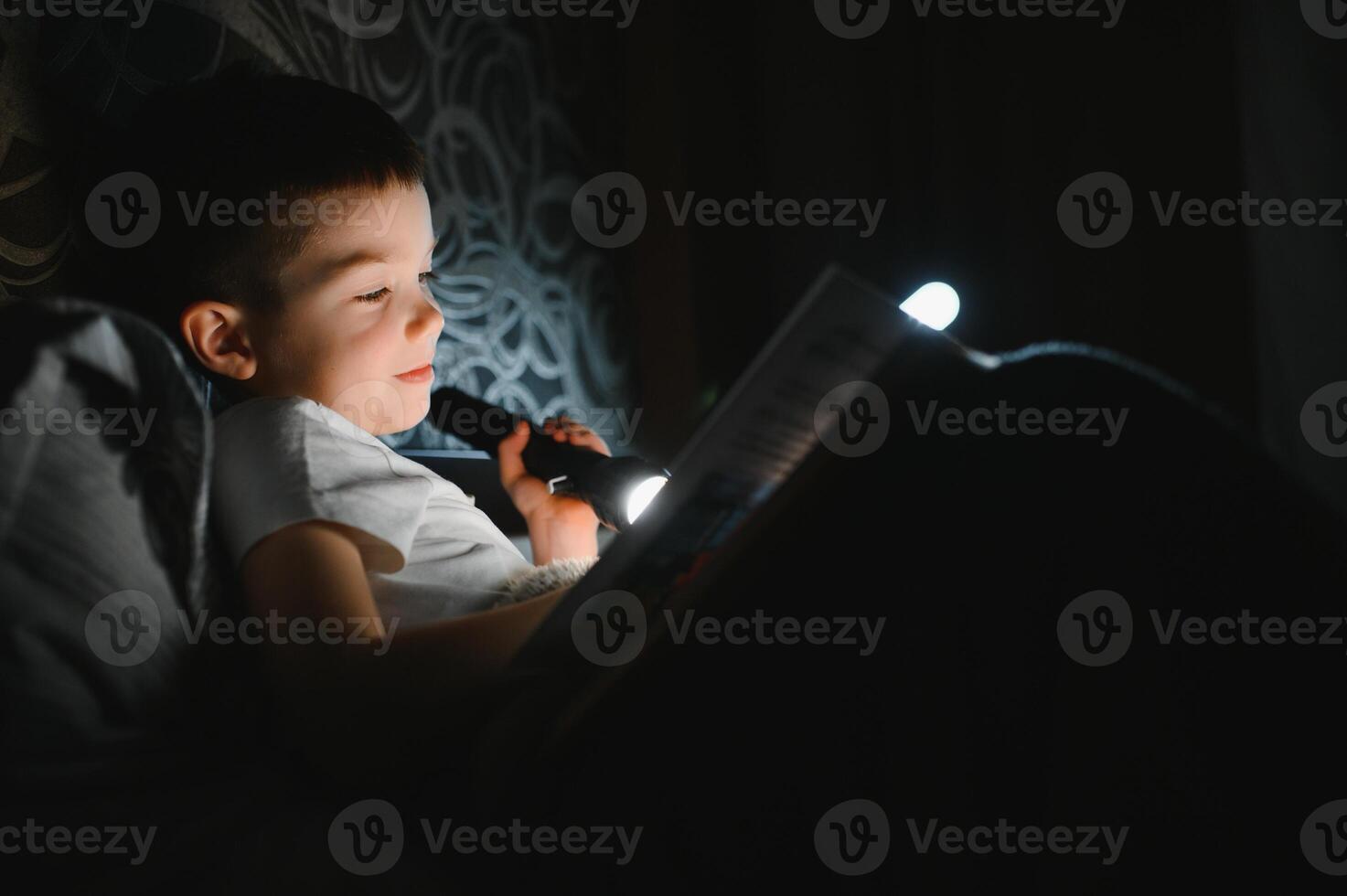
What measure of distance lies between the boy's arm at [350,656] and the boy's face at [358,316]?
A: 0.98 ft

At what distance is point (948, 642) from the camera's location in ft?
1.45

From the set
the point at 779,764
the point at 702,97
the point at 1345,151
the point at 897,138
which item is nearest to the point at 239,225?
the point at 779,764

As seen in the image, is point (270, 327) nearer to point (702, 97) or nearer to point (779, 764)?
point (779, 764)

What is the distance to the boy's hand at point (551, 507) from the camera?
1180 millimetres

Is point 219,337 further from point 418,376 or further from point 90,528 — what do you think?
point 90,528

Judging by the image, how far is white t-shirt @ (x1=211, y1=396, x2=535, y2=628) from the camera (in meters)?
0.60

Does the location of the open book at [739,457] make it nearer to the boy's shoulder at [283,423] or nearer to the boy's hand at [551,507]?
the boy's shoulder at [283,423]

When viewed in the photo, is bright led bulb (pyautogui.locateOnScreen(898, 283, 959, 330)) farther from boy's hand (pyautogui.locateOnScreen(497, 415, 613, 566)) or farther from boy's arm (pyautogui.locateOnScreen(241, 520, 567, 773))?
boy's arm (pyautogui.locateOnScreen(241, 520, 567, 773))

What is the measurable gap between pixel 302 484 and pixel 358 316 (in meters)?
0.31

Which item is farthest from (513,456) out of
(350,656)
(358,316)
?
(350,656)

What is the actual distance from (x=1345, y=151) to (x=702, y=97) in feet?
4.06

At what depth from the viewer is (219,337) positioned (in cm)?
83

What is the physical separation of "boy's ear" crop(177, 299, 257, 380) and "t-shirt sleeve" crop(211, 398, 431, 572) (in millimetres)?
147

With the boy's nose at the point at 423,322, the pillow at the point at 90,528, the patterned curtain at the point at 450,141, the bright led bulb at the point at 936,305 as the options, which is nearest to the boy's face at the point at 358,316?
the boy's nose at the point at 423,322
